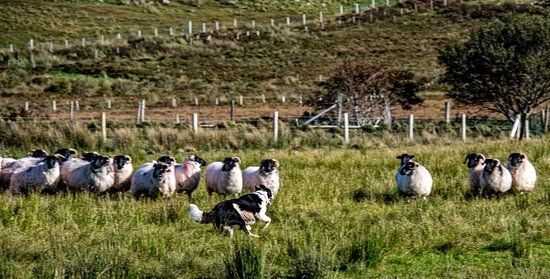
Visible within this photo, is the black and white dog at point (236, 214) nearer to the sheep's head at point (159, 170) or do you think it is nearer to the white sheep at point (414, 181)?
the sheep's head at point (159, 170)

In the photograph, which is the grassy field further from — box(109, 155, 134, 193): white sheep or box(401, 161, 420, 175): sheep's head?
box(109, 155, 134, 193): white sheep

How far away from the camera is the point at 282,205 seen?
12680 millimetres

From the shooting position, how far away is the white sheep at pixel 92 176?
14039mm

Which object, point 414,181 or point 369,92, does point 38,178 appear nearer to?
point 414,181

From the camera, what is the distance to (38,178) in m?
14.1

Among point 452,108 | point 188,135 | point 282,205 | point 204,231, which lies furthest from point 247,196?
point 452,108

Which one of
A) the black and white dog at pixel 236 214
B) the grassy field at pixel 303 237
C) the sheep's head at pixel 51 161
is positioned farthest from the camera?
the sheep's head at pixel 51 161

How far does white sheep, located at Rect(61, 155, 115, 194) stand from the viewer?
1404cm

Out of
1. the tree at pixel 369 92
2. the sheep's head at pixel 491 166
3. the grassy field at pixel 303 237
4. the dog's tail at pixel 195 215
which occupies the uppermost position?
the tree at pixel 369 92

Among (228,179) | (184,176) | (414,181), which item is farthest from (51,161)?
(414,181)

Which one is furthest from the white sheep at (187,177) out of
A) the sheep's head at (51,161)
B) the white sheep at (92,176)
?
the sheep's head at (51,161)

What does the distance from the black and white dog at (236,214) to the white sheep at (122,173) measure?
13.5 ft

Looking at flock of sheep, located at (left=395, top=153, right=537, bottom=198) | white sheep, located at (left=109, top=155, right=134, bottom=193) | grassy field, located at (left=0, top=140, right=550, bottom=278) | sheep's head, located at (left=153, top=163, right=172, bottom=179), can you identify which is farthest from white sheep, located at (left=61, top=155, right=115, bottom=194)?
flock of sheep, located at (left=395, top=153, right=537, bottom=198)

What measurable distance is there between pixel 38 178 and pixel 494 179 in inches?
321
